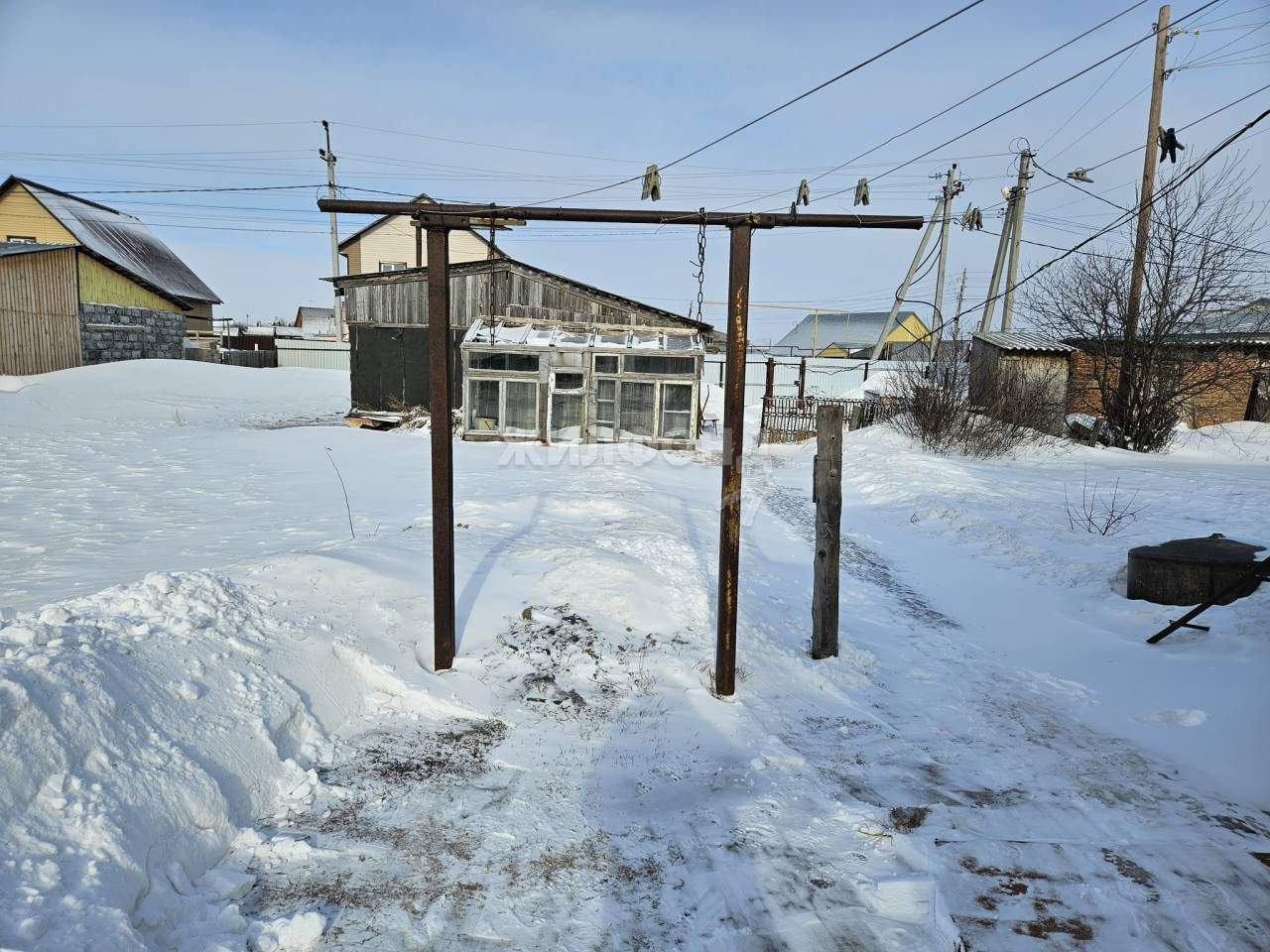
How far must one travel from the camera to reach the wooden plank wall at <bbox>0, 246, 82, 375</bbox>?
2059cm

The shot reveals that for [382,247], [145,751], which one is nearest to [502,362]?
[145,751]

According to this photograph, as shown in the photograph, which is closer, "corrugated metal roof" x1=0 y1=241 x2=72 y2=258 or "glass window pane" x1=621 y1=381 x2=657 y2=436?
"glass window pane" x1=621 y1=381 x2=657 y2=436

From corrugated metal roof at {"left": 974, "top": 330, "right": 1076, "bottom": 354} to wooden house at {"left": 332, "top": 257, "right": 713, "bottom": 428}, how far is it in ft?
25.5

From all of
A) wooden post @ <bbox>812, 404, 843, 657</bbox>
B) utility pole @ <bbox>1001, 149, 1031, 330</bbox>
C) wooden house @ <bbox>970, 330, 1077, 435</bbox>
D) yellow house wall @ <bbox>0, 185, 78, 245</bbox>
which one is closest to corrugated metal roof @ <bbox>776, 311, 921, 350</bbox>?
utility pole @ <bbox>1001, 149, 1031, 330</bbox>

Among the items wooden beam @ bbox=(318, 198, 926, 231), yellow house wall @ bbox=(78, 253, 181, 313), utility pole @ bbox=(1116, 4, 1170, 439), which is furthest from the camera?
yellow house wall @ bbox=(78, 253, 181, 313)

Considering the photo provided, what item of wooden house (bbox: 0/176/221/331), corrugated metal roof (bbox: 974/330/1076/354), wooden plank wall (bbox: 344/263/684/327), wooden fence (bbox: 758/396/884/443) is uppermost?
wooden house (bbox: 0/176/221/331)

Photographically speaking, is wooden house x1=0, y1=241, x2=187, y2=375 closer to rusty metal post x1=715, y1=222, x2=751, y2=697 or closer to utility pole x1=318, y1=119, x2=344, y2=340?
utility pole x1=318, y1=119, x2=344, y2=340

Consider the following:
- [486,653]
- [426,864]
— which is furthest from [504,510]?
[426,864]

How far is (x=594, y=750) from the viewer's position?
4062mm

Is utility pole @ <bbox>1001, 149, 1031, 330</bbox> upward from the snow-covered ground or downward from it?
upward

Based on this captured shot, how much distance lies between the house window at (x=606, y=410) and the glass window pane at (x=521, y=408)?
1.54 m

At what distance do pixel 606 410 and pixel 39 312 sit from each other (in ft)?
61.3

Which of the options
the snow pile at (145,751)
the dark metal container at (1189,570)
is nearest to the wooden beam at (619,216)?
the snow pile at (145,751)

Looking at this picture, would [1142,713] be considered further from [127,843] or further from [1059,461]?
[1059,461]
